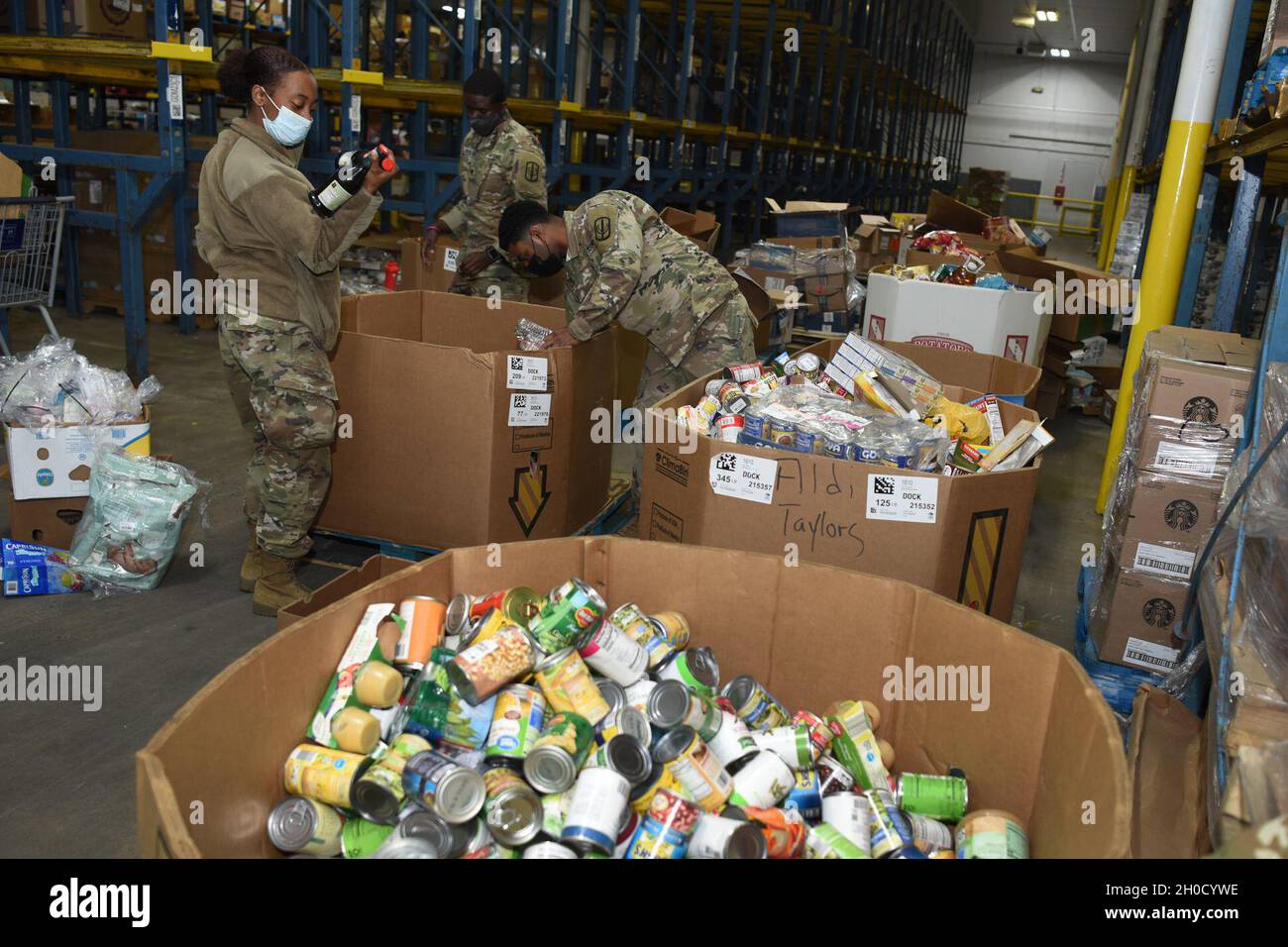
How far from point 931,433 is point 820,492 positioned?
421mm

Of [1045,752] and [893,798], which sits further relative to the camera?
[893,798]

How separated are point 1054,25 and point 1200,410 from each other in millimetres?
25688

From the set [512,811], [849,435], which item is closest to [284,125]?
[849,435]

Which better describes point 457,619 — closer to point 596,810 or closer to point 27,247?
point 596,810

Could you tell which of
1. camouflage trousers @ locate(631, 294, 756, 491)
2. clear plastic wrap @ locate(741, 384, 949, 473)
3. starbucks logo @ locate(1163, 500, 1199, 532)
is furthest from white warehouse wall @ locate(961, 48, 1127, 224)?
clear plastic wrap @ locate(741, 384, 949, 473)

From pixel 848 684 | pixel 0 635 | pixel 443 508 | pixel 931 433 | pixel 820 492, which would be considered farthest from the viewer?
pixel 443 508

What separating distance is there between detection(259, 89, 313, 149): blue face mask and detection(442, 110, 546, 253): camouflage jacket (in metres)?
2.00

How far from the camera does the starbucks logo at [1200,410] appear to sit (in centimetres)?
Result: 304

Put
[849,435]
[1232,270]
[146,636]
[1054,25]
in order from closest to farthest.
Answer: [849,435] < [146,636] < [1232,270] < [1054,25]

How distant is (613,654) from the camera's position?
183cm

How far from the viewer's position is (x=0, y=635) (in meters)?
3.08
